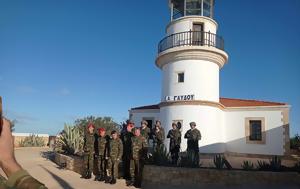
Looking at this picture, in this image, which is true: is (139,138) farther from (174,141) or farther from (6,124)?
(6,124)

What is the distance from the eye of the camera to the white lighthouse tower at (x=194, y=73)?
1922cm

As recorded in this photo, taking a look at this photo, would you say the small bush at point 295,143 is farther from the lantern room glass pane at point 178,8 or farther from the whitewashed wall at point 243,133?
the lantern room glass pane at point 178,8

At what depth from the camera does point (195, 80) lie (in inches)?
771

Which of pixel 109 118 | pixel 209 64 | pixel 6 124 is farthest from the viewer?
pixel 109 118

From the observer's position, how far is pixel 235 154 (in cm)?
2097

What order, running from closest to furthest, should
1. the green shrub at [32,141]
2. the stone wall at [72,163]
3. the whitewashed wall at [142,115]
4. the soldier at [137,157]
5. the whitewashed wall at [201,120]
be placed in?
the soldier at [137,157] → the stone wall at [72,163] → the whitewashed wall at [201,120] → the whitewashed wall at [142,115] → the green shrub at [32,141]

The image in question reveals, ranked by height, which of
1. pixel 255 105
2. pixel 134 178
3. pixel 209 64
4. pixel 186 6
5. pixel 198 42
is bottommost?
pixel 134 178

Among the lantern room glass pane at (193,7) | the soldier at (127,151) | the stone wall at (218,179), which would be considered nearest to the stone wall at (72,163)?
the soldier at (127,151)

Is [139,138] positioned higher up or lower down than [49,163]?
higher up

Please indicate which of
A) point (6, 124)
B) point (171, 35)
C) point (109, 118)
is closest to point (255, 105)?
point (171, 35)

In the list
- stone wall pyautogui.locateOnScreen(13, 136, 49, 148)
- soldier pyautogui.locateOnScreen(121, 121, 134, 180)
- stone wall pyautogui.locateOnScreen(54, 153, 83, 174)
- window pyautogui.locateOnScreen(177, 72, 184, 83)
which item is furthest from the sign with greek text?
stone wall pyautogui.locateOnScreen(13, 136, 49, 148)

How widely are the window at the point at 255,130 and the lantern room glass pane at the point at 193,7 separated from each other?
758 centimetres

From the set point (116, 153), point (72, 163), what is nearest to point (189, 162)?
point (116, 153)

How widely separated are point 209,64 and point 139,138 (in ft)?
33.6
